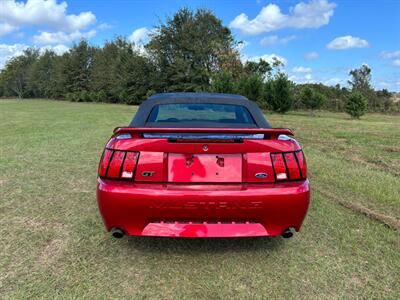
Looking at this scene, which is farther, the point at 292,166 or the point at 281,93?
the point at 281,93

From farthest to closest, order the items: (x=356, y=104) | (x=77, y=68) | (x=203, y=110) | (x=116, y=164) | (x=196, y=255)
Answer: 1. (x=77, y=68)
2. (x=356, y=104)
3. (x=203, y=110)
4. (x=196, y=255)
5. (x=116, y=164)

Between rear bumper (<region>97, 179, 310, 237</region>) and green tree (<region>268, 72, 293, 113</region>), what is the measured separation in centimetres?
2101

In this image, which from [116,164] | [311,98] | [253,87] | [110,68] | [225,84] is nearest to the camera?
[116,164]

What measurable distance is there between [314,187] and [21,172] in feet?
15.6

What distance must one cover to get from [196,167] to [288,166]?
0.72 meters

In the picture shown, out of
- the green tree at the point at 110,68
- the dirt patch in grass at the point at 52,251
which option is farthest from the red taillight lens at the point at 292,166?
the green tree at the point at 110,68

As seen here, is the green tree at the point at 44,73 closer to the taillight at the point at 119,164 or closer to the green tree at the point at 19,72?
the green tree at the point at 19,72

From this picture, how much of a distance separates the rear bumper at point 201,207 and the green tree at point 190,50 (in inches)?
1475

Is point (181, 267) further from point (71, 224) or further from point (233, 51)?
point (233, 51)

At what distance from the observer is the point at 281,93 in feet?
74.8

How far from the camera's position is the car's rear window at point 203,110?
387cm

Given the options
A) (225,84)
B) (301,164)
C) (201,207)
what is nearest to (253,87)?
(225,84)

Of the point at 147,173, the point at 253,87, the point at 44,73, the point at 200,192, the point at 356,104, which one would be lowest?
the point at 200,192

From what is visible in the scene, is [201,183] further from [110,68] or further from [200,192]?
[110,68]
